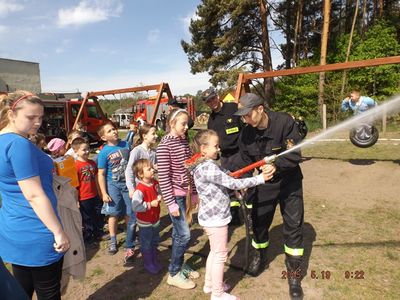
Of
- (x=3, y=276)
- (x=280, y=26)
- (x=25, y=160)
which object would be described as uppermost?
(x=280, y=26)

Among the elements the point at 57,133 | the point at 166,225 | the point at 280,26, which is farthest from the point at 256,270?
the point at 280,26

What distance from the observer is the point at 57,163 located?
11.8 ft

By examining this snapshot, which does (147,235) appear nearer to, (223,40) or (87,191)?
(87,191)

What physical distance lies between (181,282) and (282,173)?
1592 millimetres

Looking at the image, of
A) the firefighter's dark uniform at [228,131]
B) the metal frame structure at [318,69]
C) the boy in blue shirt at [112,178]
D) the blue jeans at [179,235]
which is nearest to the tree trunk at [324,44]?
the metal frame structure at [318,69]

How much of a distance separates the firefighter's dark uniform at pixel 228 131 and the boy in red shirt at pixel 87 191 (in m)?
1.85

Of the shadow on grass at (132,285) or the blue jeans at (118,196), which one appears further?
the blue jeans at (118,196)

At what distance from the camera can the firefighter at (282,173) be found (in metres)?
3.26

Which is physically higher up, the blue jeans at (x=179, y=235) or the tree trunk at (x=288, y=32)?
the tree trunk at (x=288, y=32)

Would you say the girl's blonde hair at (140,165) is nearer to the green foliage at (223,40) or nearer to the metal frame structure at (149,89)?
the metal frame structure at (149,89)

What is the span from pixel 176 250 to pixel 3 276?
2.18 m

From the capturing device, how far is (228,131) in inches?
193

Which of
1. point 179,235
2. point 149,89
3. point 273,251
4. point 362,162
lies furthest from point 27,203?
point 362,162

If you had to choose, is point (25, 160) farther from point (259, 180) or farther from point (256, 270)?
point (256, 270)
